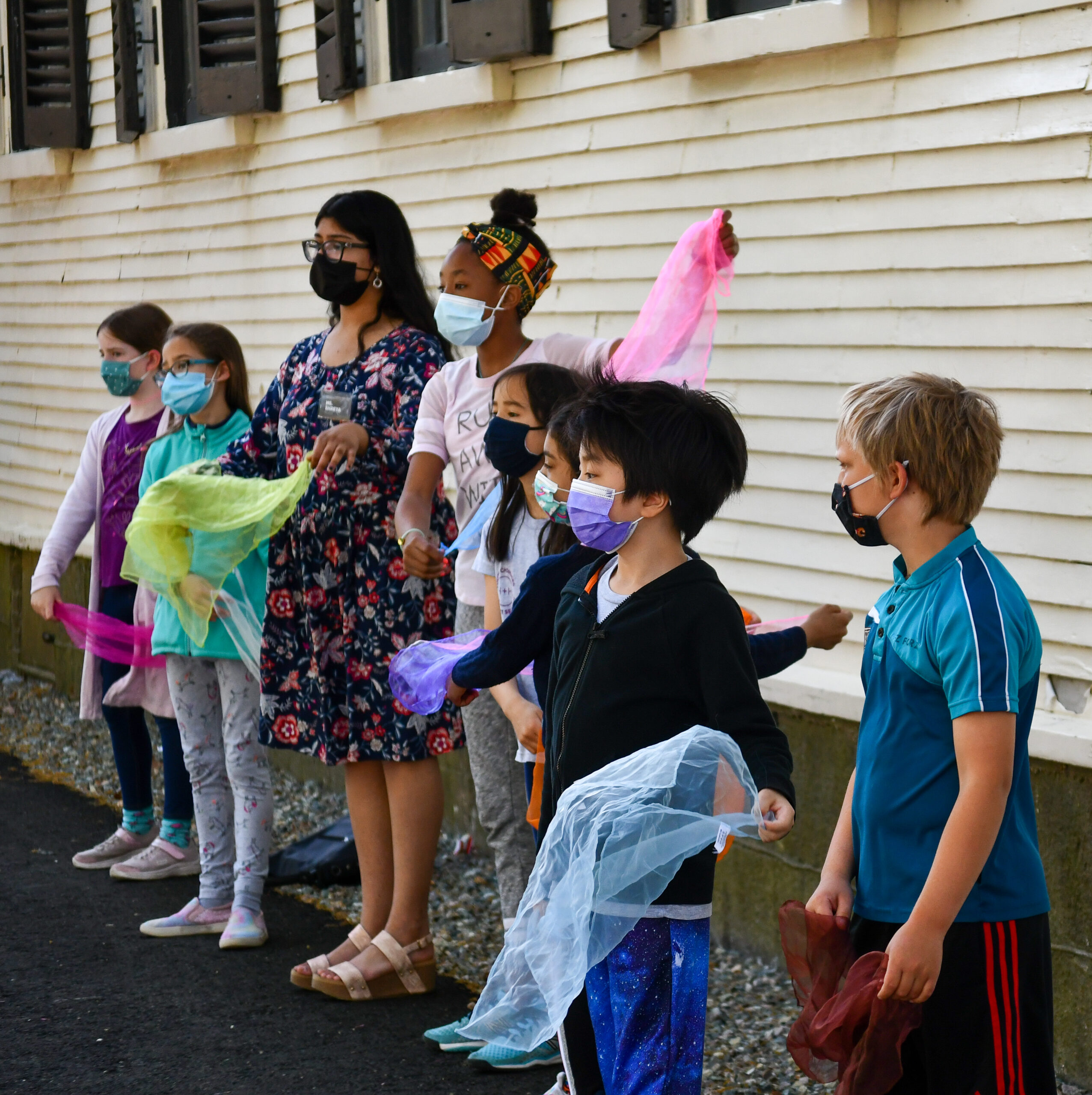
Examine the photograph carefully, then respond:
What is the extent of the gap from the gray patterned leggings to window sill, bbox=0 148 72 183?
567 centimetres

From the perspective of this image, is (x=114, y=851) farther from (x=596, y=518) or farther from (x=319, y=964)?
(x=596, y=518)

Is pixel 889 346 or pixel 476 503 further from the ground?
pixel 889 346

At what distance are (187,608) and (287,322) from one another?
3.07 meters

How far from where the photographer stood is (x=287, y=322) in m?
7.46

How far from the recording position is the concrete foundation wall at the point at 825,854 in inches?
151

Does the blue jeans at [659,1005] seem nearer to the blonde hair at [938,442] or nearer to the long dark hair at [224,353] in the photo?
the blonde hair at [938,442]

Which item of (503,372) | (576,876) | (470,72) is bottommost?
(576,876)

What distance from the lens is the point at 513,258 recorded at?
13.2 feet

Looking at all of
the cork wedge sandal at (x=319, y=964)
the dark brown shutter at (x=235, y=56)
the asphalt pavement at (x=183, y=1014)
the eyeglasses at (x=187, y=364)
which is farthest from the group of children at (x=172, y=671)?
the dark brown shutter at (x=235, y=56)

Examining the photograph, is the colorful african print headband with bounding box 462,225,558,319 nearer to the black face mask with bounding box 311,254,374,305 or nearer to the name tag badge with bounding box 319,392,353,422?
the black face mask with bounding box 311,254,374,305

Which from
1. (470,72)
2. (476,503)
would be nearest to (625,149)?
(470,72)

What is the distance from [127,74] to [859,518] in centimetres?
766

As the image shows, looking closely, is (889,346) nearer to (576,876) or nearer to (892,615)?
(892,615)

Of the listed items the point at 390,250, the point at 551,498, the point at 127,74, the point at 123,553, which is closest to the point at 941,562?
the point at 551,498
